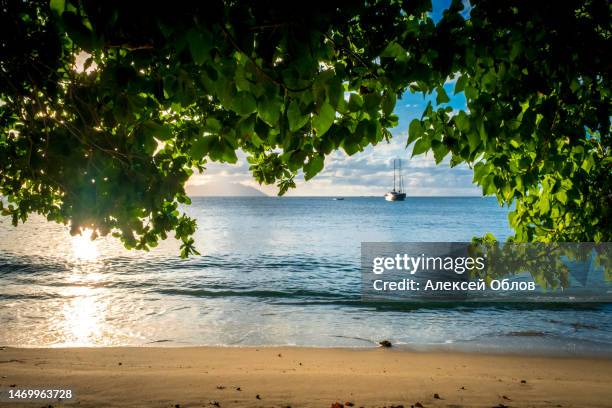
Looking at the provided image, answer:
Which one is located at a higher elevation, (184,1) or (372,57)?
(372,57)

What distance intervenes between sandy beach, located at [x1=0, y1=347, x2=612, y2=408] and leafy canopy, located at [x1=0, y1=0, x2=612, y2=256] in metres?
4.63

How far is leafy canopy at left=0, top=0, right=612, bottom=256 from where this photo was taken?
5.88 feet

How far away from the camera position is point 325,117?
1.88 m

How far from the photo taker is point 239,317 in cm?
1609

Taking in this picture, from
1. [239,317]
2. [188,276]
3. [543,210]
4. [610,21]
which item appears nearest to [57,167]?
[610,21]

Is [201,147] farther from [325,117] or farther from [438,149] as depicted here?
[438,149]

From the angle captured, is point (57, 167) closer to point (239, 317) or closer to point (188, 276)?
point (239, 317)

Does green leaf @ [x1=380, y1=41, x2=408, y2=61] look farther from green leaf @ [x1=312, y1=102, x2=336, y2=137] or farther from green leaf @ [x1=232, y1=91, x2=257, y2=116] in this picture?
green leaf @ [x1=232, y1=91, x2=257, y2=116]

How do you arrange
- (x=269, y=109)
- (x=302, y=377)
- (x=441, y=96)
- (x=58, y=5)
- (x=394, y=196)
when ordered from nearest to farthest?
1. (x=58, y=5)
2. (x=269, y=109)
3. (x=441, y=96)
4. (x=302, y=377)
5. (x=394, y=196)

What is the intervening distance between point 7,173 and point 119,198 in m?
2.65

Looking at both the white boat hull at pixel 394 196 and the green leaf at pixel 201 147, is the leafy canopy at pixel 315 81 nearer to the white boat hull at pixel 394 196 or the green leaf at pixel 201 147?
the green leaf at pixel 201 147

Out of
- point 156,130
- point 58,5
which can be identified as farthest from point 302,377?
point 58,5

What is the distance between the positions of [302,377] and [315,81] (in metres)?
7.87

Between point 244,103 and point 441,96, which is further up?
point 441,96
